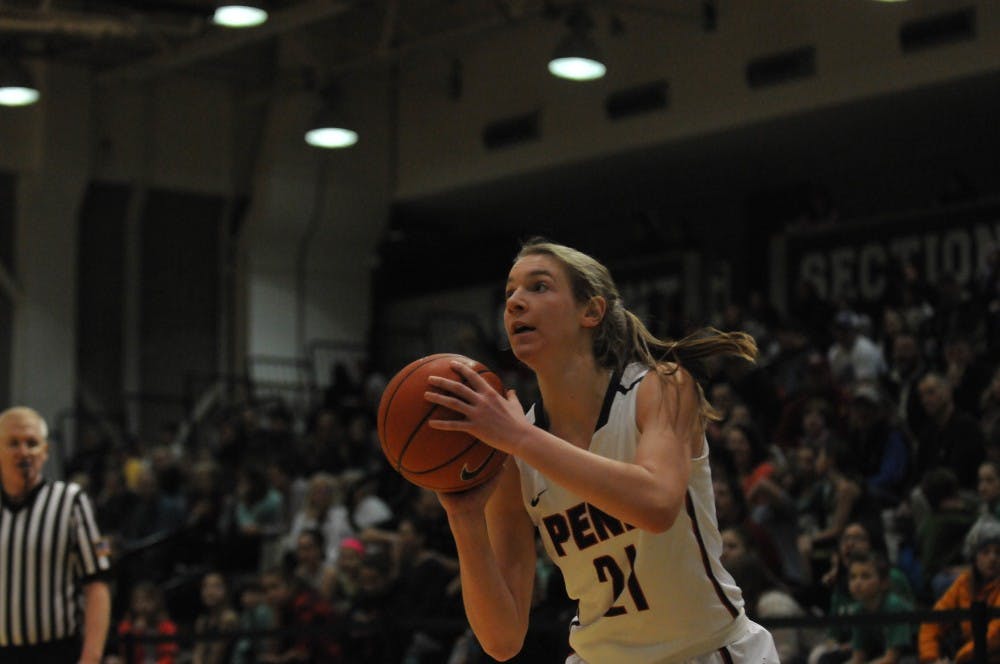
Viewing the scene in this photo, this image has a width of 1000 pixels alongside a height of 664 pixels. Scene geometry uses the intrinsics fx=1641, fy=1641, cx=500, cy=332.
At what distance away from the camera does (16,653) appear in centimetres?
709

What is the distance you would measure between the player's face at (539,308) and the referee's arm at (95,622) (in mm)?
3565

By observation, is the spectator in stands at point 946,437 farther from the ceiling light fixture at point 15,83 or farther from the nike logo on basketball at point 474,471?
the ceiling light fixture at point 15,83

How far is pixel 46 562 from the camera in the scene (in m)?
7.16

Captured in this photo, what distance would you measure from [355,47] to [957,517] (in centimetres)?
1199

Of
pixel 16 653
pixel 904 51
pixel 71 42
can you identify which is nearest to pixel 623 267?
pixel 904 51

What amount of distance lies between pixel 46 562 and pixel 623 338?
382 cm

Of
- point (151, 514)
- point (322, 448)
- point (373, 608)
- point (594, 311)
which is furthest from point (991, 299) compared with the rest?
point (594, 311)

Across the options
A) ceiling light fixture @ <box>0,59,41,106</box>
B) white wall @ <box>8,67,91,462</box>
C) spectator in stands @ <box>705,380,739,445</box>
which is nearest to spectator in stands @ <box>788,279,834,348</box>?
spectator in stands @ <box>705,380,739,445</box>

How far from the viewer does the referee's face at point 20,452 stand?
714 cm

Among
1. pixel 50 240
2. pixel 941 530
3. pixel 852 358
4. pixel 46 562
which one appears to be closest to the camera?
pixel 46 562

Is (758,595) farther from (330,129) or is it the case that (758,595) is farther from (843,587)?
(330,129)

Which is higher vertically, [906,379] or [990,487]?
[906,379]

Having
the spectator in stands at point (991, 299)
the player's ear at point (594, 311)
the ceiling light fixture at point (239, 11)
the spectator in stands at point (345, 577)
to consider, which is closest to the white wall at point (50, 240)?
the ceiling light fixture at point (239, 11)

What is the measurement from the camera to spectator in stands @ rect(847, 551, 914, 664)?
26.5 feet
